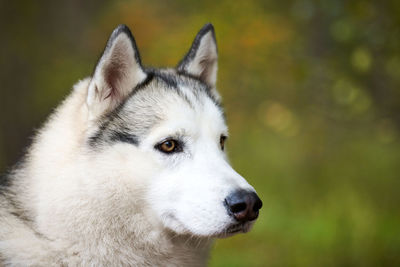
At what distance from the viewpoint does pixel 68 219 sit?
3049 mm

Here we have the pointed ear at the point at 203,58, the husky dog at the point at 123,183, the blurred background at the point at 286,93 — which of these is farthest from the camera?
the blurred background at the point at 286,93

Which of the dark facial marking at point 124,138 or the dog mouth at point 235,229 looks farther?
the dark facial marking at point 124,138

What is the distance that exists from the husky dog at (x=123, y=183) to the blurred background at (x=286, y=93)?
181cm

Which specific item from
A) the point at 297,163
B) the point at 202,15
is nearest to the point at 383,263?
the point at 297,163

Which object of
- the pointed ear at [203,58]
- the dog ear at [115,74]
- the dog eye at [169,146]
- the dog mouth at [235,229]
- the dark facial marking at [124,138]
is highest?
the pointed ear at [203,58]

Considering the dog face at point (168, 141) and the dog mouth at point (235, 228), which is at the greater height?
the dog face at point (168, 141)

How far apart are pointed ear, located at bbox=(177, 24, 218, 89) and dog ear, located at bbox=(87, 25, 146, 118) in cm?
61

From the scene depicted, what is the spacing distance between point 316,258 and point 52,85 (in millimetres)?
5278

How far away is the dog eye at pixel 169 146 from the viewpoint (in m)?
3.22

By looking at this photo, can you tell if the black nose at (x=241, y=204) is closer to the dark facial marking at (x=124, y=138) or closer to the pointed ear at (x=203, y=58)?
the dark facial marking at (x=124, y=138)

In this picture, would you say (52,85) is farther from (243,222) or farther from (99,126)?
(243,222)

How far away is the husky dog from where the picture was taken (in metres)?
3.02

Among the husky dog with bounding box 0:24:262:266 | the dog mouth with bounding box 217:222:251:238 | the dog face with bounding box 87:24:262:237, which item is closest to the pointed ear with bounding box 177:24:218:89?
the dog face with bounding box 87:24:262:237

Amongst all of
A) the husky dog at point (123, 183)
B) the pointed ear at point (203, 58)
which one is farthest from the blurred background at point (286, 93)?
the husky dog at point (123, 183)
